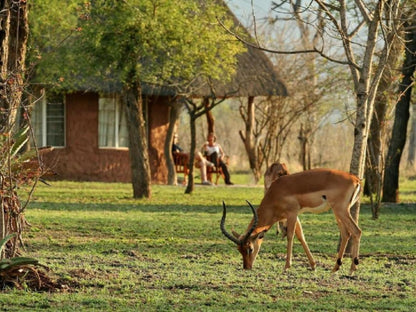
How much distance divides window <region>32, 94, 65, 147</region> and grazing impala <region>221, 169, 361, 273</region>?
19307 mm

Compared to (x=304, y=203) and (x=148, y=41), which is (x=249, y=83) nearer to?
(x=148, y=41)

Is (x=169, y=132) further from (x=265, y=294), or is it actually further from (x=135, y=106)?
(x=265, y=294)

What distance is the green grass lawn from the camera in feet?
29.7

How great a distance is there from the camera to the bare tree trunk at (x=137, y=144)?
22.2 meters

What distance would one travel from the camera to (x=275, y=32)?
136 feet

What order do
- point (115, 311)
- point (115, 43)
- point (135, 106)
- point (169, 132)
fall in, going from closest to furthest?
point (115, 311) → point (115, 43) → point (135, 106) → point (169, 132)

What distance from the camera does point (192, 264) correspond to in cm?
1172

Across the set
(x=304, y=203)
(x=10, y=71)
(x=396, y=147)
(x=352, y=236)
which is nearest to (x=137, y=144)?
(x=396, y=147)

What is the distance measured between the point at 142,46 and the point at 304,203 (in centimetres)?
1002

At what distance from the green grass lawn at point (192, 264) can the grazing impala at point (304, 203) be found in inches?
11.0

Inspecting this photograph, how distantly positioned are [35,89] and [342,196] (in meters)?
18.2

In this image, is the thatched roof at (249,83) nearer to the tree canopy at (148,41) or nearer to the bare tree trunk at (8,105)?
the tree canopy at (148,41)

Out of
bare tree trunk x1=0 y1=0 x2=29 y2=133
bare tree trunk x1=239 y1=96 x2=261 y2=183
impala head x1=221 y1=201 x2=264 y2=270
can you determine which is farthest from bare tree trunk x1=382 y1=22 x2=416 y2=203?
bare tree trunk x1=0 y1=0 x2=29 y2=133

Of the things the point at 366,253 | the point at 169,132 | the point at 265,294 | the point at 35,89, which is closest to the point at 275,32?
the point at 169,132
